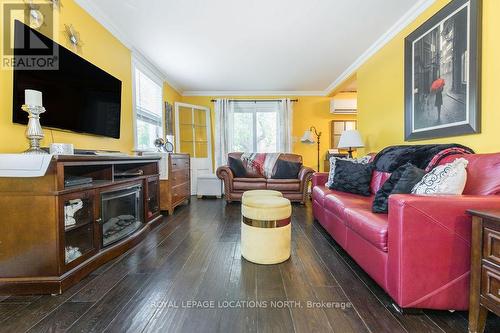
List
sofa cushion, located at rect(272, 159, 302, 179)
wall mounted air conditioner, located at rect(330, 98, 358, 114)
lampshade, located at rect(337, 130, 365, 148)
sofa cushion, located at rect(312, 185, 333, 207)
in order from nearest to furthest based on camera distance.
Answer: sofa cushion, located at rect(312, 185, 333, 207)
lampshade, located at rect(337, 130, 365, 148)
sofa cushion, located at rect(272, 159, 302, 179)
wall mounted air conditioner, located at rect(330, 98, 358, 114)

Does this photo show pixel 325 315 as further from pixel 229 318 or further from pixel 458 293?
pixel 458 293

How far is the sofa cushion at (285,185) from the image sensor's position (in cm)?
420

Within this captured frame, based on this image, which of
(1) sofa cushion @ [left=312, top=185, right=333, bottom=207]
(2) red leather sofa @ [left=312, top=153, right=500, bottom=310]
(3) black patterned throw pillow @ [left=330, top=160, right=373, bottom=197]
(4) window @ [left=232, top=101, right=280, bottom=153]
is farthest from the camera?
(4) window @ [left=232, top=101, right=280, bottom=153]

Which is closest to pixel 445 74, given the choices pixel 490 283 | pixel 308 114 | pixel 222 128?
pixel 490 283

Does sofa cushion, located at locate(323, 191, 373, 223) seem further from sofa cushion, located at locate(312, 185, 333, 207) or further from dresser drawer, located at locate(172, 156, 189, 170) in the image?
dresser drawer, located at locate(172, 156, 189, 170)

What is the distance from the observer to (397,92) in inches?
112

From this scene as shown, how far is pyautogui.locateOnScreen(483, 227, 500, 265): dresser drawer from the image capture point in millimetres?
979

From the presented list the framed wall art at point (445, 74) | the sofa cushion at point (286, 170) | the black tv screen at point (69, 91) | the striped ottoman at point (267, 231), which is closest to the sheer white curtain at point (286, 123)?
the sofa cushion at point (286, 170)

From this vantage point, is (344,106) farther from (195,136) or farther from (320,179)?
(195,136)

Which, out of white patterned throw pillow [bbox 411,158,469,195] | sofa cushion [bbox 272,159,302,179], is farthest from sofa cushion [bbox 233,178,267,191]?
white patterned throw pillow [bbox 411,158,469,195]

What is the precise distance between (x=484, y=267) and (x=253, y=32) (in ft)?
Result: 9.88

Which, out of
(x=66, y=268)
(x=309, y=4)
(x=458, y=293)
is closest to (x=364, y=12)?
(x=309, y=4)

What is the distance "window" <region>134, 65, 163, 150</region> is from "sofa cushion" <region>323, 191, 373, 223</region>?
2.88 metres

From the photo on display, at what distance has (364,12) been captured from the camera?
8.17ft
